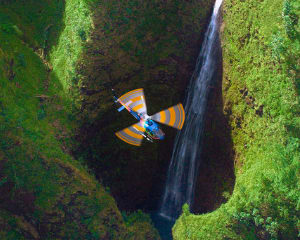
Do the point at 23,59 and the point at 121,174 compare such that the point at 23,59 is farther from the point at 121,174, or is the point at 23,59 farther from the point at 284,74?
the point at 284,74

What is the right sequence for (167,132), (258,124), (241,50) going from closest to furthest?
1. (258,124)
2. (241,50)
3. (167,132)

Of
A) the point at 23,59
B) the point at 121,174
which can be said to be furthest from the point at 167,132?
the point at 23,59

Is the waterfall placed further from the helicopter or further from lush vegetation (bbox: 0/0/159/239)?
the helicopter

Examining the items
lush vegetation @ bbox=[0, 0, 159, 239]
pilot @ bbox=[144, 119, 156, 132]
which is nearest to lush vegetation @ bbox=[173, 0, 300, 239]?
pilot @ bbox=[144, 119, 156, 132]

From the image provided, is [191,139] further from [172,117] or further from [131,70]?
[131,70]

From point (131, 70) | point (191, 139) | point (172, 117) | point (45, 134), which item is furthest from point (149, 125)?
point (45, 134)

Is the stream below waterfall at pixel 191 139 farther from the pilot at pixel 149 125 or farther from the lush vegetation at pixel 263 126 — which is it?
the pilot at pixel 149 125
